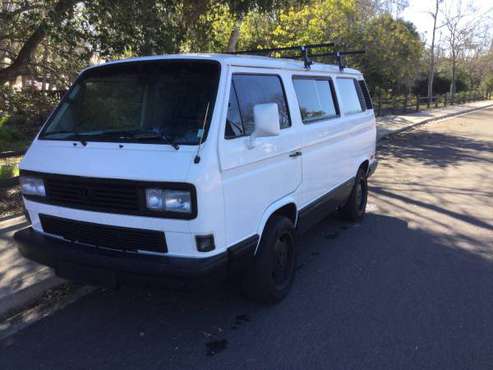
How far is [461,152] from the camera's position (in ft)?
43.9

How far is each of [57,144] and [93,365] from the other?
1.71 metres

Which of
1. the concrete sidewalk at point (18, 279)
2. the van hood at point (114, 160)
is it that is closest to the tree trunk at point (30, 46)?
the concrete sidewalk at point (18, 279)

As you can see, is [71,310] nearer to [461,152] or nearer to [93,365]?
[93,365]

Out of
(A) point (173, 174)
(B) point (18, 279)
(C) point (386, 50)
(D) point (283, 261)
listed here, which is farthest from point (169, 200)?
(C) point (386, 50)

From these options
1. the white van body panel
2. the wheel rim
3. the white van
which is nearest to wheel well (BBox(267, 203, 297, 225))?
the white van

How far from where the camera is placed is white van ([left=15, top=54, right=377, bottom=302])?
122 inches

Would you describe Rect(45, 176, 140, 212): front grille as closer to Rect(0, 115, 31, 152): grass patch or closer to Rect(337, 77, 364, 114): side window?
Rect(337, 77, 364, 114): side window

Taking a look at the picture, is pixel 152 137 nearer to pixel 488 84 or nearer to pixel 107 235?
pixel 107 235

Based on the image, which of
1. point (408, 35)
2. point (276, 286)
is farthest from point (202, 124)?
point (408, 35)

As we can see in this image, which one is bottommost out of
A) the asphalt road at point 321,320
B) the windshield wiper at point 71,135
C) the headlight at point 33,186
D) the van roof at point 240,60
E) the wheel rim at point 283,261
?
the asphalt road at point 321,320

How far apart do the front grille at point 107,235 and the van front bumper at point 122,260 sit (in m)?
0.05

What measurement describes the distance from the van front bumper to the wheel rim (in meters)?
0.49

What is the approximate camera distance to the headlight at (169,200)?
119 inches

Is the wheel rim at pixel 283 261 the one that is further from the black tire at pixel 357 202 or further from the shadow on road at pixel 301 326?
the black tire at pixel 357 202
